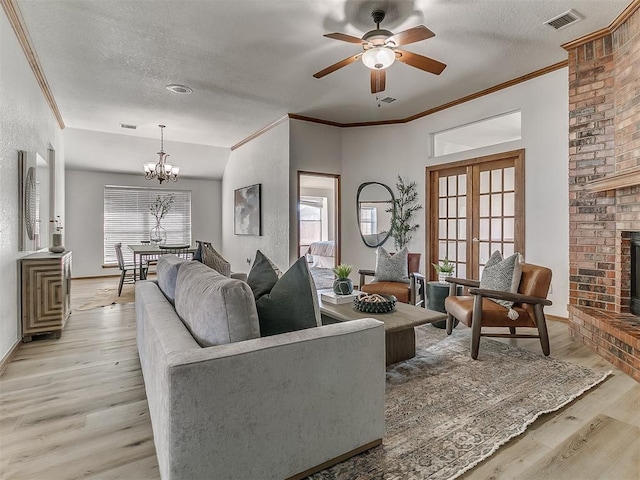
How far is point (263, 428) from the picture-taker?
131cm

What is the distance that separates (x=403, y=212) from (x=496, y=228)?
147 cm

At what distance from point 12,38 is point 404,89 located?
3940mm

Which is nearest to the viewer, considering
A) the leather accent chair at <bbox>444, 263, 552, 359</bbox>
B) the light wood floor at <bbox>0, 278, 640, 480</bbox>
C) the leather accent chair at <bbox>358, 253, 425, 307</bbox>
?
the light wood floor at <bbox>0, 278, 640, 480</bbox>

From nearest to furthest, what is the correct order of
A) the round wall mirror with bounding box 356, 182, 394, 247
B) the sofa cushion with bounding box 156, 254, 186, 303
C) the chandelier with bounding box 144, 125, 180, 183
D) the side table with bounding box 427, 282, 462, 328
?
the sofa cushion with bounding box 156, 254, 186, 303
the side table with bounding box 427, 282, 462, 328
the round wall mirror with bounding box 356, 182, 394, 247
the chandelier with bounding box 144, 125, 180, 183

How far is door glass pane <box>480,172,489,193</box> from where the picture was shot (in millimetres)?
4609

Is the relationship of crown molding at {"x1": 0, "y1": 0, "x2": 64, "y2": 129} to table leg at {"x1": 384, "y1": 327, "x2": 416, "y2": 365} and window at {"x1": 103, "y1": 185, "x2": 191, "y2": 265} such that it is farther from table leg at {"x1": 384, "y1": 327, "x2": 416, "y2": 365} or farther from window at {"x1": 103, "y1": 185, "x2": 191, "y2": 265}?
table leg at {"x1": 384, "y1": 327, "x2": 416, "y2": 365}

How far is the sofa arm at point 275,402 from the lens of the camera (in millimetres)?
1171

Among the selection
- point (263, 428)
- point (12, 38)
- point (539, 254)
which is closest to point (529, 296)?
point (539, 254)

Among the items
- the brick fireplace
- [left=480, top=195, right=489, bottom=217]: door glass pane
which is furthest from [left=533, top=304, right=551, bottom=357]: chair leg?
[left=480, top=195, right=489, bottom=217]: door glass pane

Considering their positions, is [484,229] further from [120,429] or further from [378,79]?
[120,429]

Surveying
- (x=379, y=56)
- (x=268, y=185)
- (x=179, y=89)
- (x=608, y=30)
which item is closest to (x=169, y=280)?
(x=379, y=56)

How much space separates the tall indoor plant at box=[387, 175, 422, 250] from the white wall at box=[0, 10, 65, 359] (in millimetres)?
4640

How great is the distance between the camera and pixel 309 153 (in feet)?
18.4

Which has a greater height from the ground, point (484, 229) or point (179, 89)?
point (179, 89)
